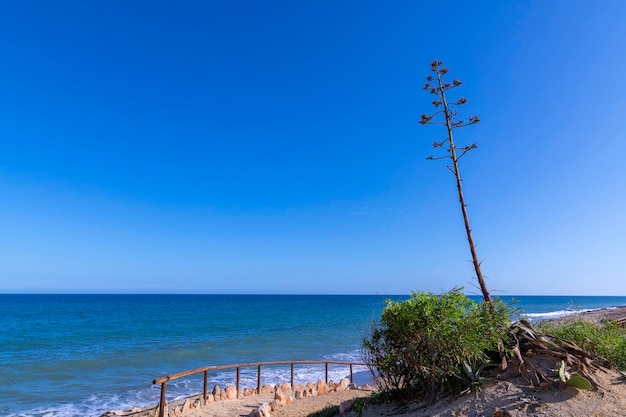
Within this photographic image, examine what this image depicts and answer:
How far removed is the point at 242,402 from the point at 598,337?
351 inches

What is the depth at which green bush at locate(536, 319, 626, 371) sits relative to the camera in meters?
6.11

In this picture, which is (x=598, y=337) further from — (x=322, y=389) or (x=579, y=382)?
(x=322, y=389)

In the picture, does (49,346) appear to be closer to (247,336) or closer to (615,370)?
(247,336)

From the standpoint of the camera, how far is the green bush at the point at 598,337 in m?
6.11

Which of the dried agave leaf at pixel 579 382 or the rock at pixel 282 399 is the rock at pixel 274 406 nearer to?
the rock at pixel 282 399

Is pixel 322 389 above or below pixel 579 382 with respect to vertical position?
below

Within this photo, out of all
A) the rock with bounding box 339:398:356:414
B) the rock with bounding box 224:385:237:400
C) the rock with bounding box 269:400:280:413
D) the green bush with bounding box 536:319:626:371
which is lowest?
the rock with bounding box 224:385:237:400

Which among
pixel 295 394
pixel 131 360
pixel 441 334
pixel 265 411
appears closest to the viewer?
pixel 441 334

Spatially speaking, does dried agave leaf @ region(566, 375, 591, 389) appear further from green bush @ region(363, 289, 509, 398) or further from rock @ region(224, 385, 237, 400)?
rock @ region(224, 385, 237, 400)

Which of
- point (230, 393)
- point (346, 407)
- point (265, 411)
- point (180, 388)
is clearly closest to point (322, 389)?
point (230, 393)

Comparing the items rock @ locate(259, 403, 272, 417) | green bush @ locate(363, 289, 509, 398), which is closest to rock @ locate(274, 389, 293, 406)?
rock @ locate(259, 403, 272, 417)

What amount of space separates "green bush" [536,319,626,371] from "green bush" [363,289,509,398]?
179cm

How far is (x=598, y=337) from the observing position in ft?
21.4

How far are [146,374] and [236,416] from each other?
43.3 feet
